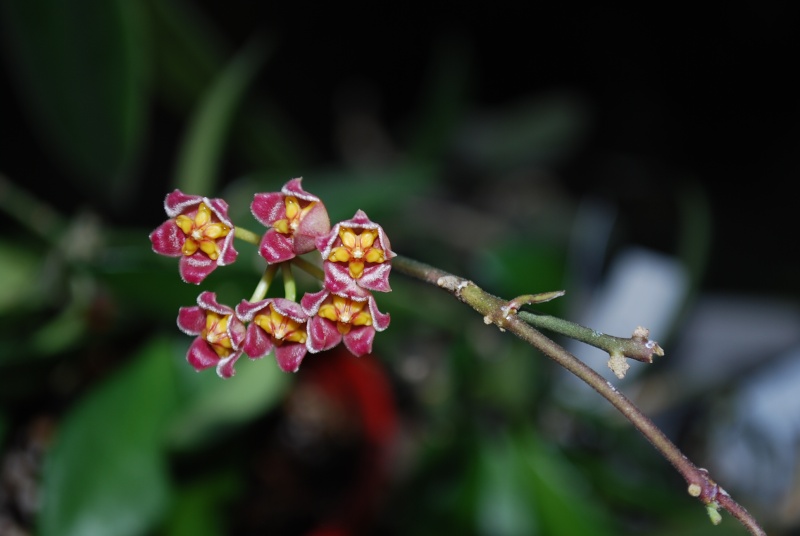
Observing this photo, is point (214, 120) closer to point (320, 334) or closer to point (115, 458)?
point (115, 458)

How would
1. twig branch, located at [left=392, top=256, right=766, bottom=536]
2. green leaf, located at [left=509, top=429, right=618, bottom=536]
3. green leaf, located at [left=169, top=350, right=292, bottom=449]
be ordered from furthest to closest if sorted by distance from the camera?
green leaf, located at [left=509, top=429, right=618, bottom=536] → green leaf, located at [left=169, top=350, right=292, bottom=449] → twig branch, located at [left=392, top=256, right=766, bottom=536]

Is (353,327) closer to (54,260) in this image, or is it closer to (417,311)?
(417,311)

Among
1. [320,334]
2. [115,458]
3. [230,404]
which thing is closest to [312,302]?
[320,334]

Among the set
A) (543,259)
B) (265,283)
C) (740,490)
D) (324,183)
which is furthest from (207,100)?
(740,490)

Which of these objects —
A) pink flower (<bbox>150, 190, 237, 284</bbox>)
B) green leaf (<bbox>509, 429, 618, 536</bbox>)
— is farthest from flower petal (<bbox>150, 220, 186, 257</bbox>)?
green leaf (<bbox>509, 429, 618, 536</bbox>)

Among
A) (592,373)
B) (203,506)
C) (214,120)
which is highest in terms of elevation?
(592,373)

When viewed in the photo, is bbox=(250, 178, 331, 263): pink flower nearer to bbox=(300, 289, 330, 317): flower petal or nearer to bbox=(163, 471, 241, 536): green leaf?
bbox=(300, 289, 330, 317): flower petal
